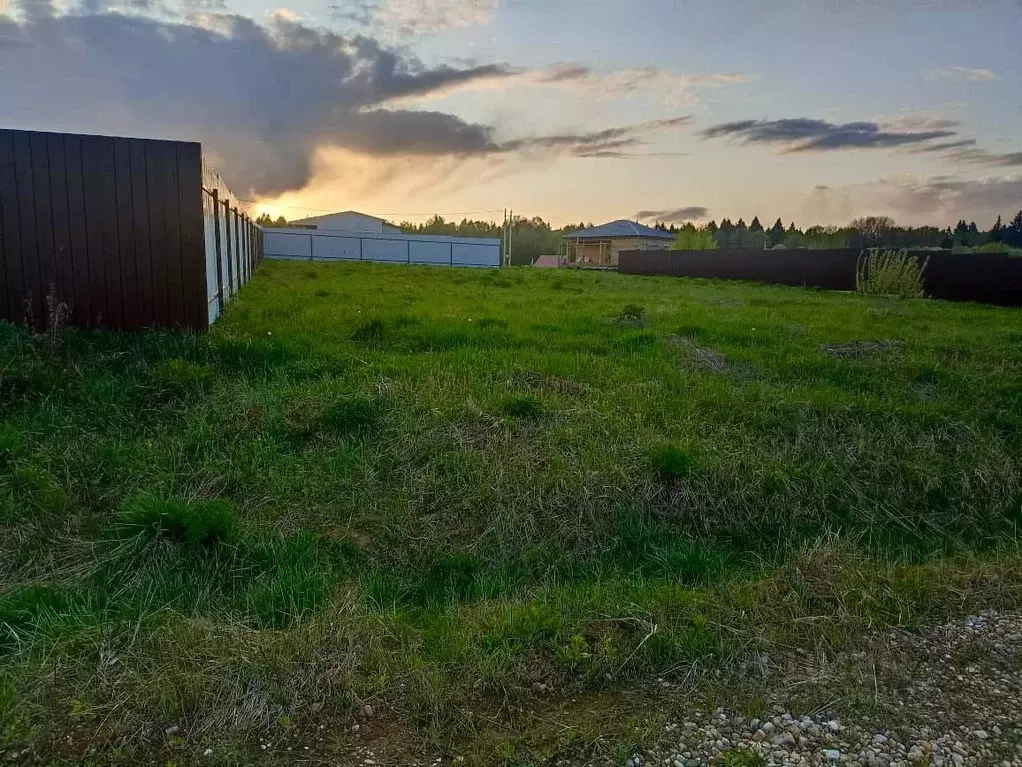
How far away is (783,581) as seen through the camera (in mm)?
3172

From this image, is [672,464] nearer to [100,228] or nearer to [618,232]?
[100,228]

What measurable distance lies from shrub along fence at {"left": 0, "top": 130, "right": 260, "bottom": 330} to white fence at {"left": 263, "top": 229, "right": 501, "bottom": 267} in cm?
2774

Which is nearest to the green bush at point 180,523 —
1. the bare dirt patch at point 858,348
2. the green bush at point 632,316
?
the bare dirt patch at point 858,348

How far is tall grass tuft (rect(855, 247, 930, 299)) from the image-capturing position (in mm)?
16438

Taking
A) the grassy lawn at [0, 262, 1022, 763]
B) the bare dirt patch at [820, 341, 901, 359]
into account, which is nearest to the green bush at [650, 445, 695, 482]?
the grassy lawn at [0, 262, 1022, 763]

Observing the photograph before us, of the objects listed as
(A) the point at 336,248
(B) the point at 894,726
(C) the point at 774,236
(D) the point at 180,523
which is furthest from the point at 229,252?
(C) the point at 774,236

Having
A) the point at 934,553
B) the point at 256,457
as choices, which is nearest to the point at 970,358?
the point at 934,553

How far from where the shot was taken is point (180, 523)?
3.33m

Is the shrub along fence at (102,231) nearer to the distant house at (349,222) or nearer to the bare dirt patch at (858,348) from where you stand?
the bare dirt patch at (858,348)

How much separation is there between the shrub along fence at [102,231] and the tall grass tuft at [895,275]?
16.3m

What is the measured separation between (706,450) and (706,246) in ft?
130

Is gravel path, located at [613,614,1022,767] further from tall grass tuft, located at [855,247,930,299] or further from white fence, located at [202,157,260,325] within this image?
tall grass tuft, located at [855,247,930,299]

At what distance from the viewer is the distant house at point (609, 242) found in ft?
152

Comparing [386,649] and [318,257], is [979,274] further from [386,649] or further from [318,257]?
[318,257]
